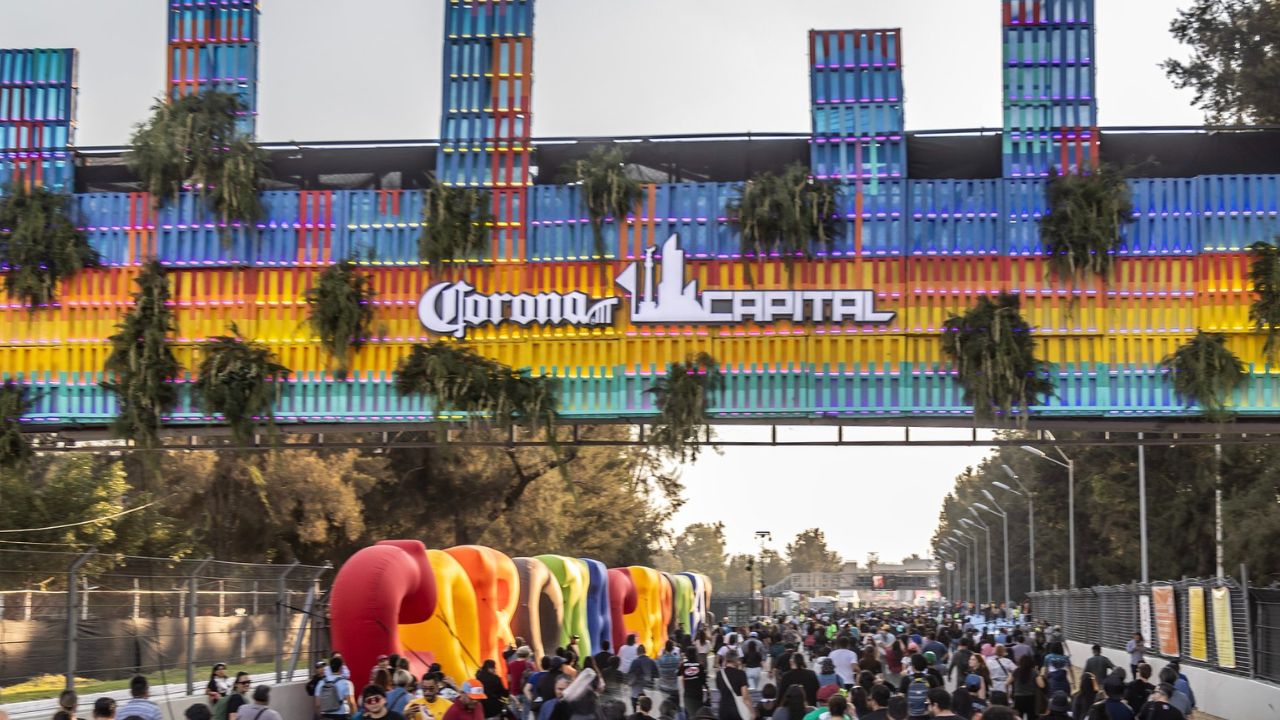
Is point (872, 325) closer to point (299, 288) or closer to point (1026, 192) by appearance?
point (1026, 192)

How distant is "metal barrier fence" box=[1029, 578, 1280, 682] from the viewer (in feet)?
98.5

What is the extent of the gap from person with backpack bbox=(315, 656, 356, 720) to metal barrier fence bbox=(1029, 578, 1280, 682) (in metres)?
16.3

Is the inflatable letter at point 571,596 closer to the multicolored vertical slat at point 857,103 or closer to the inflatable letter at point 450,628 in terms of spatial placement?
the inflatable letter at point 450,628

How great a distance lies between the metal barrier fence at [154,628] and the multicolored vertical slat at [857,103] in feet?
35.1

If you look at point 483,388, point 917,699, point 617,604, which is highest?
point 483,388

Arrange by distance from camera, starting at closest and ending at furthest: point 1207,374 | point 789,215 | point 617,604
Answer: point 1207,374 → point 789,215 → point 617,604

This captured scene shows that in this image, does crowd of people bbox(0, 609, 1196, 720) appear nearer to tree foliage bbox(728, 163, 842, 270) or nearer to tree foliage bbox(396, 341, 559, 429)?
tree foliage bbox(396, 341, 559, 429)

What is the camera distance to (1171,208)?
27.1 meters

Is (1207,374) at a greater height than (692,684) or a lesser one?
greater

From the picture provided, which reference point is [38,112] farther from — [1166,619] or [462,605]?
[1166,619]

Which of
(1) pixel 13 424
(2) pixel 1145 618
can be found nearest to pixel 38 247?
(1) pixel 13 424

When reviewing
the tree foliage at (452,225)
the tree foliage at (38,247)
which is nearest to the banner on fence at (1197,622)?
the tree foliage at (452,225)

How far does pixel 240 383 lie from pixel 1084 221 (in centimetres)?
1360

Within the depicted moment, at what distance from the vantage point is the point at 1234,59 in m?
45.9
